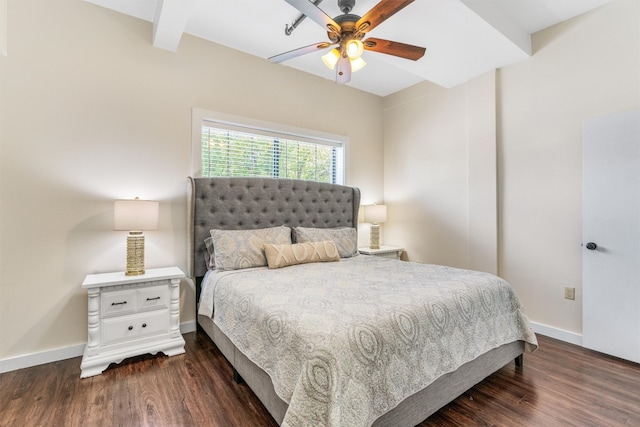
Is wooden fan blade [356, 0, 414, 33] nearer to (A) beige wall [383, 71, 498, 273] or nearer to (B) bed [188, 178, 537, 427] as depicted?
(B) bed [188, 178, 537, 427]

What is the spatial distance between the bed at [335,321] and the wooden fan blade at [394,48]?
169 cm

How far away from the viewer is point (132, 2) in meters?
2.50

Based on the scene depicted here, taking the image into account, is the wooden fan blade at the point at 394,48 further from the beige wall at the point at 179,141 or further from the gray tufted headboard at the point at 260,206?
the gray tufted headboard at the point at 260,206

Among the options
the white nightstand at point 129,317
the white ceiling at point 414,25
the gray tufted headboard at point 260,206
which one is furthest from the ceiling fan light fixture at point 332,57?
the white nightstand at point 129,317

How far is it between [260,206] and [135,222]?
1.19 m

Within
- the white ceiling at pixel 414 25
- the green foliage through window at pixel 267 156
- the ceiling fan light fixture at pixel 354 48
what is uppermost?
the white ceiling at pixel 414 25

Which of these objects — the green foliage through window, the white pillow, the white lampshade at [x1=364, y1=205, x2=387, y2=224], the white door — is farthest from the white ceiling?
the white pillow

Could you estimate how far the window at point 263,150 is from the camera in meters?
3.12

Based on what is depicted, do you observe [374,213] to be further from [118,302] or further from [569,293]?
[118,302]

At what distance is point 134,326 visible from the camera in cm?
233

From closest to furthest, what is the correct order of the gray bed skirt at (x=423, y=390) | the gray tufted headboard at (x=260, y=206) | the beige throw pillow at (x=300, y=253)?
the gray bed skirt at (x=423, y=390)
the beige throw pillow at (x=300, y=253)
the gray tufted headboard at (x=260, y=206)

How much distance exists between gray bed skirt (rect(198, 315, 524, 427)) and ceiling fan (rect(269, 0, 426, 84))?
6.96ft

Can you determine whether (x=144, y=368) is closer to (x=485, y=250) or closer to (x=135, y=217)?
(x=135, y=217)

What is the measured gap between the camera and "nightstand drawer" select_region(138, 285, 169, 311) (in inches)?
93.1
